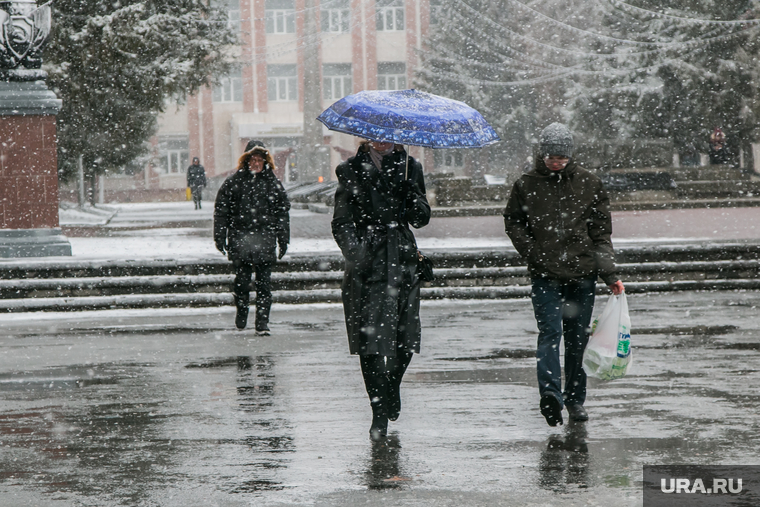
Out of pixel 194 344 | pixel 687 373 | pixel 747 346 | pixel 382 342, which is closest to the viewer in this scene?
pixel 382 342

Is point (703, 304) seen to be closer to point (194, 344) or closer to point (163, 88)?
point (194, 344)

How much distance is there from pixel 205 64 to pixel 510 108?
107ft

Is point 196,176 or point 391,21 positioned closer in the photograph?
point 196,176

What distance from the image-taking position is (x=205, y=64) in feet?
93.2

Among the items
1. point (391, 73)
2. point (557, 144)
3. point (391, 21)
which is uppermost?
point (391, 21)

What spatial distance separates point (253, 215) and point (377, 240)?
197 inches

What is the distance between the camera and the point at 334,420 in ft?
23.2

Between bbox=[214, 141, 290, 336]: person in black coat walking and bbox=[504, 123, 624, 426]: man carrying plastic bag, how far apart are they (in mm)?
4725

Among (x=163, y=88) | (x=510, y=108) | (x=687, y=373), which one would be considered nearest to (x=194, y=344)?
(x=687, y=373)

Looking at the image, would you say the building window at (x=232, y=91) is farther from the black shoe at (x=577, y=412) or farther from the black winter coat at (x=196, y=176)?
the black shoe at (x=577, y=412)

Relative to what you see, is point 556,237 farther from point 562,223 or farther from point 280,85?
point 280,85

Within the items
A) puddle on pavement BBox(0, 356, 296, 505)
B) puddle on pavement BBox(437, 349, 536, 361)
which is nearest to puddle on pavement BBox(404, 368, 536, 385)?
puddle on pavement BBox(437, 349, 536, 361)

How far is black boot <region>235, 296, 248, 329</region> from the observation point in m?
11.6

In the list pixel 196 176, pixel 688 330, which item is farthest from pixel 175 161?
pixel 688 330
